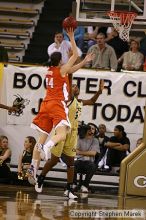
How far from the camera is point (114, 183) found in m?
15.7

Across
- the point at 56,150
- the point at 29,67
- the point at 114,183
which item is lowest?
the point at 114,183

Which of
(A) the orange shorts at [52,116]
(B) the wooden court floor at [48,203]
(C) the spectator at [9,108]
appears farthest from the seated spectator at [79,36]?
(A) the orange shorts at [52,116]

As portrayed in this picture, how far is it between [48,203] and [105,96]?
4.91m

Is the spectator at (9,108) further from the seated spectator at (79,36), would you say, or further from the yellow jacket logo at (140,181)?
the seated spectator at (79,36)

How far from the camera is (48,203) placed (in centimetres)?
1174

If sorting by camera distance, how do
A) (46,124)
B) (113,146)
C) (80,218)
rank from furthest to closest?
(113,146), (46,124), (80,218)

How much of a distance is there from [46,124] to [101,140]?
3.55m

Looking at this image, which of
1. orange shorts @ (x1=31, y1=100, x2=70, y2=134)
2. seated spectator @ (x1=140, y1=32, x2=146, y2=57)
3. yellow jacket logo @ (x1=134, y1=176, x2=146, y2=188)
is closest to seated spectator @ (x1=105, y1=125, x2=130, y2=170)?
yellow jacket logo @ (x1=134, y1=176, x2=146, y2=188)

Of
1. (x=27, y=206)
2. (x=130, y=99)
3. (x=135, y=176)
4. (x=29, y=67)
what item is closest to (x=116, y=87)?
(x=130, y=99)

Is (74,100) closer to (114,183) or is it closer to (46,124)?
(46,124)

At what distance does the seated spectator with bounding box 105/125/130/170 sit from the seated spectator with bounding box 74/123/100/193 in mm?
458

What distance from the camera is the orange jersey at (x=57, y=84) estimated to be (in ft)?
41.0

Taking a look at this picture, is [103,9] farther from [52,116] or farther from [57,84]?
[52,116]

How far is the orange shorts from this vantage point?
40.8 feet
